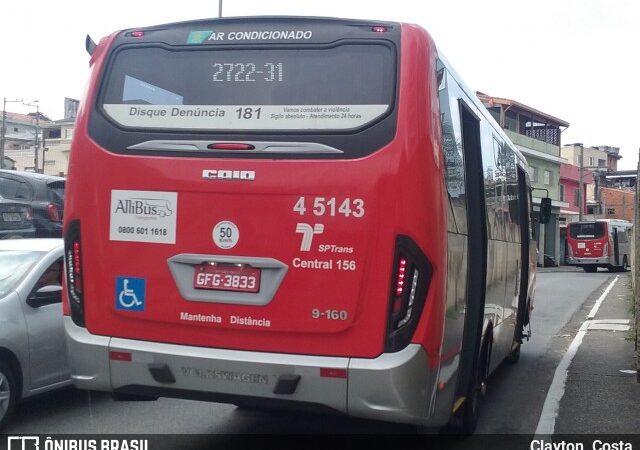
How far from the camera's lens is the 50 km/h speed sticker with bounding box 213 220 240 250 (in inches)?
201

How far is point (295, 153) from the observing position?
200 inches

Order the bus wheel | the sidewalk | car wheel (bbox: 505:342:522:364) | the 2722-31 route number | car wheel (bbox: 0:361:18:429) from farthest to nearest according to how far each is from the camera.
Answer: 1. car wheel (bbox: 505:342:522:364)
2. the sidewalk
3. the bus wheel
4. car wheel (bbox: 0:361:18:429)
5. the 2722-31 route number

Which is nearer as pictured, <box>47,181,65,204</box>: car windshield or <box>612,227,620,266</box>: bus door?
<box>47,181,65,204</box>: car windshield

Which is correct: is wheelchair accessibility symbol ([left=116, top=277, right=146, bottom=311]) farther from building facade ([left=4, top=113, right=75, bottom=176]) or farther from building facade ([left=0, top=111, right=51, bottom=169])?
building facade ([left=0, top=111, right=51, bottom=169])

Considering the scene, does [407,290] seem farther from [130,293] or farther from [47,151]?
[47,151]

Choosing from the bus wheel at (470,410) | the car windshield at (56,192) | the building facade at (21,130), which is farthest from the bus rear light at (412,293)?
the building facade at (21,130)

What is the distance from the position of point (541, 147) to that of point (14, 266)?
54678 mm

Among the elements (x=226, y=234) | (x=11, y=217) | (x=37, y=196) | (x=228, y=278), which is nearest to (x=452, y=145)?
(x=226, y=234)

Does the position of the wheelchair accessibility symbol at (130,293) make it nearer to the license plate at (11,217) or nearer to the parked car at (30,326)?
the parked car at (30,326)

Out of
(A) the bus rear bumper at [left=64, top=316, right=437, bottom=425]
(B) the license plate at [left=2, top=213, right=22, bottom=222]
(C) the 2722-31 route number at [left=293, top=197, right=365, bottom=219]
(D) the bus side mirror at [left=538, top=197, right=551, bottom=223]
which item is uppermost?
(D) the bus side mirror at [left=538, top=197, right=551, bottom=223]

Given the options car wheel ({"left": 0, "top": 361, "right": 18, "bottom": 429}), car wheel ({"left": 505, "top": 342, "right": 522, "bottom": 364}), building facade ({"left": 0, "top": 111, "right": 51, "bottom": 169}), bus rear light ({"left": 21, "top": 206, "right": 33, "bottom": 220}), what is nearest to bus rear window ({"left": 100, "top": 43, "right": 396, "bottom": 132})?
car wheel ({"left": 0, "top": 361, "right": 18, "bottom": 429})

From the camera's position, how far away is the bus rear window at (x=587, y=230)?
151ft

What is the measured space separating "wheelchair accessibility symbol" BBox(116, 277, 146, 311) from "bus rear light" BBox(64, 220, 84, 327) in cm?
31

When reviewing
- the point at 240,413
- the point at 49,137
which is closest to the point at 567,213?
the point at 49,137
